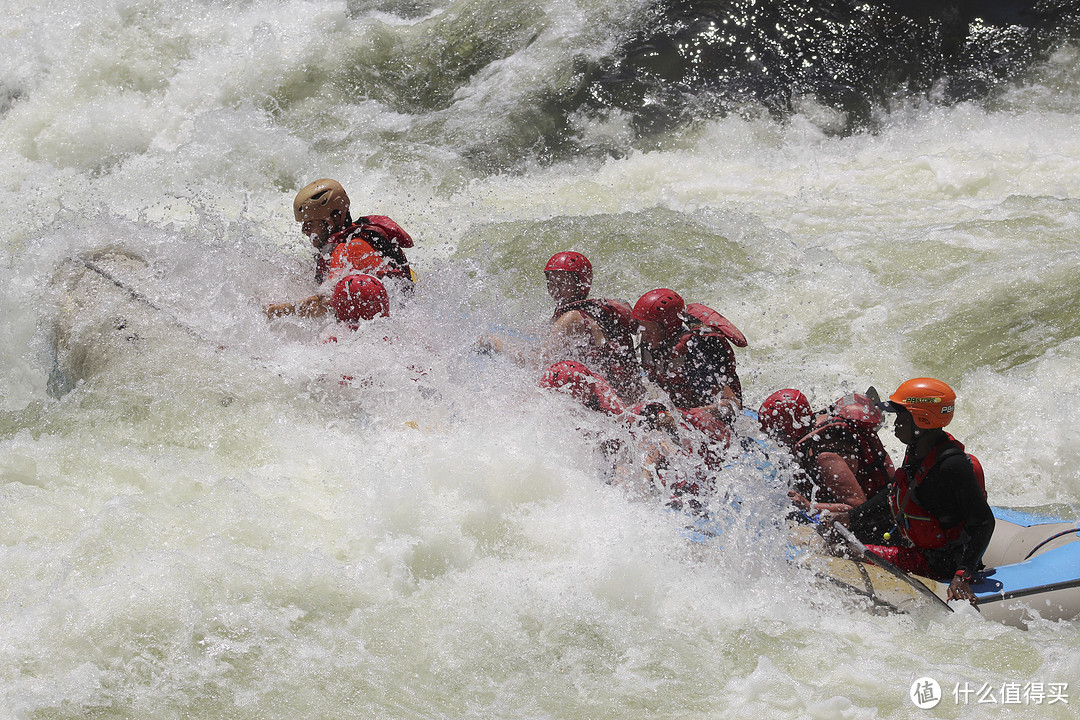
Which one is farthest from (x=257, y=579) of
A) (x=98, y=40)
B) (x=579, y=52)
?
(x=98, y=40)

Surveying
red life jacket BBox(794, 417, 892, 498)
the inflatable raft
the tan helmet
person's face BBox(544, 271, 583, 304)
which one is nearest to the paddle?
the inflatable raft

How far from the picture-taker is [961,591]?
3.55m

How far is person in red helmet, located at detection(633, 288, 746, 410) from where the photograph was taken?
4133mm

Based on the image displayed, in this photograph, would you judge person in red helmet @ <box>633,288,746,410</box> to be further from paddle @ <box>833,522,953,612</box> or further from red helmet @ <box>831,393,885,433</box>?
paddle @ <box>833,522,953,612</box>

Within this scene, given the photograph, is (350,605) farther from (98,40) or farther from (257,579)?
(98,40)

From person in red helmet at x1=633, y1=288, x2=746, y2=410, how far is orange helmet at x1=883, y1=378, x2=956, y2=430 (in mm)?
779

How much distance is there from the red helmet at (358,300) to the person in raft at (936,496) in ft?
7.59

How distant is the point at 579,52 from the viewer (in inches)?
368

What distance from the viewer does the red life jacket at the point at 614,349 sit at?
447cm

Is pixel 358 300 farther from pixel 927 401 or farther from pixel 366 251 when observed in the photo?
pixel 927 401

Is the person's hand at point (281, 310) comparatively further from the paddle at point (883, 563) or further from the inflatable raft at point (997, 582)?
the paddle at point (883, 563)

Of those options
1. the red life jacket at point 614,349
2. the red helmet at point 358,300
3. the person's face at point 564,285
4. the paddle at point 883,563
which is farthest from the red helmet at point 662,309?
the red helmet at point 358,300

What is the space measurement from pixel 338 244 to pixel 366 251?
0.54ft

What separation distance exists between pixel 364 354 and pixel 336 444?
19.9 inches
